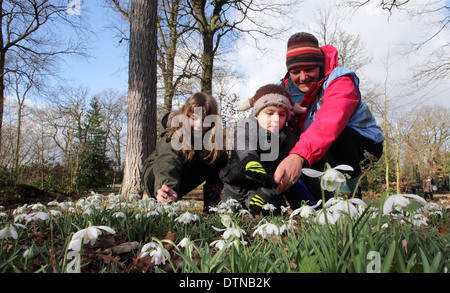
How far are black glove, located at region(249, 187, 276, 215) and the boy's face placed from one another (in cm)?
69

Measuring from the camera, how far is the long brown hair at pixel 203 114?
3598 millimetres

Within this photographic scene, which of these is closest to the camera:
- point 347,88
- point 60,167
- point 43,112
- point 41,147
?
point 347,88

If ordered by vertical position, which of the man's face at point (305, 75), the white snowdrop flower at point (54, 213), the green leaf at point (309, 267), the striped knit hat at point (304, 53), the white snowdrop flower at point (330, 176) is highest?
the striped knit hat at point (304, 53)

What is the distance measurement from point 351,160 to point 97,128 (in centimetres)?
2690

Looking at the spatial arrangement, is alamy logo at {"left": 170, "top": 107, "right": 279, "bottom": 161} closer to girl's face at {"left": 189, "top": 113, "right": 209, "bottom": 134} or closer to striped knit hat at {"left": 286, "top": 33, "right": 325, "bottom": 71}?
girl's face at {"left": 189, "top": 113, "right": 209, "bottom": 134}

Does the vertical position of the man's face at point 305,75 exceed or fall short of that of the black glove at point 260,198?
it exceeds it

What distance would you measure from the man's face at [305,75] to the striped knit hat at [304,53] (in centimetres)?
8

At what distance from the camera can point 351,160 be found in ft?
9.89

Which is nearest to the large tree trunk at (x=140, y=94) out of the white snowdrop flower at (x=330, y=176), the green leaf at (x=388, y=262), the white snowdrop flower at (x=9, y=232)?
the white snowdrop flower at (x=9, y=232)

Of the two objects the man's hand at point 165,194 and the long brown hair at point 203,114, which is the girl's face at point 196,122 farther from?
the man's hand at point 165,194

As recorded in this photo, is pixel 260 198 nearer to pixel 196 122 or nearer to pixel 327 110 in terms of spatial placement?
pixel 327 110

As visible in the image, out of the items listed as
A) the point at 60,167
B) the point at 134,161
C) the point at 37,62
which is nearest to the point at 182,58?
the point at 37,62

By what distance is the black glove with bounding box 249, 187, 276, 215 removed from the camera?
8.82 ft
